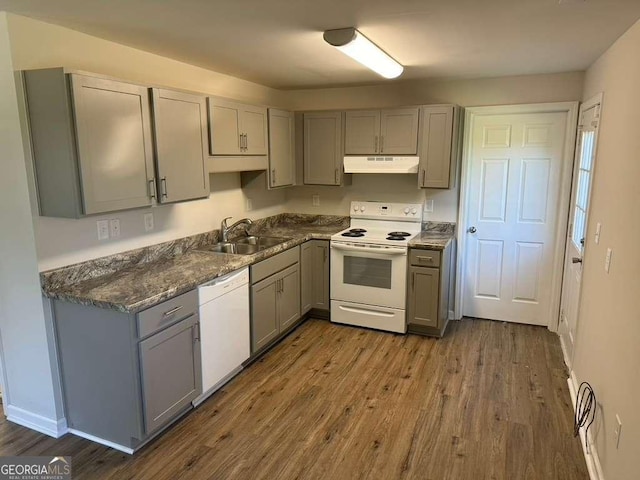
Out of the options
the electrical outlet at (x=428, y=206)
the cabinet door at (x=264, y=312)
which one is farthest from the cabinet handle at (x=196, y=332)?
the electrical outlet at (x=428, y=206)

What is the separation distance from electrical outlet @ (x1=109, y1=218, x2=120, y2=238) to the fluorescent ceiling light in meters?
1.74

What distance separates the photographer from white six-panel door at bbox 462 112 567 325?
158 inches

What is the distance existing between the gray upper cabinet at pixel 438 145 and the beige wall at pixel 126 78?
5.26ft

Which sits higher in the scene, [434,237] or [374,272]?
[434,237]

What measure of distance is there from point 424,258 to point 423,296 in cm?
35

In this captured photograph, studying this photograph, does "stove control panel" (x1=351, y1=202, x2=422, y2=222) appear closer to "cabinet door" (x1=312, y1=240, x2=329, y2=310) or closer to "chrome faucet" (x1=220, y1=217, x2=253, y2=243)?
"cabinet door" (x1=312, y1=240, x2=329, y2=310)

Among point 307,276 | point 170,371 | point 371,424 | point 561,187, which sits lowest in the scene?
point 371,424

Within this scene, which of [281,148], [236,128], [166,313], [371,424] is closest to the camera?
[166,313]

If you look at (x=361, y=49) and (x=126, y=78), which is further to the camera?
(x=126, y=78)

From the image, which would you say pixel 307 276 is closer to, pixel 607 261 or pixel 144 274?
pixel 144 274

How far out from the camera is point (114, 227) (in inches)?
113

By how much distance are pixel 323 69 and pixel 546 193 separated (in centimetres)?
231

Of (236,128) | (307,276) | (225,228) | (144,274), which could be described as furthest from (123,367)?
(307,276)

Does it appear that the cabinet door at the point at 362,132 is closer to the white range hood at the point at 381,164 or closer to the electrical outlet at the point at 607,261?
the white range hood at the point at 381,164
